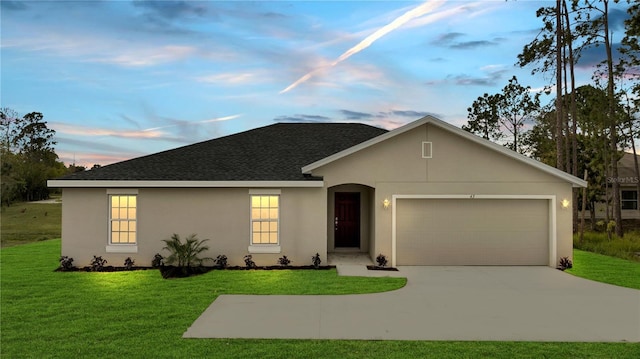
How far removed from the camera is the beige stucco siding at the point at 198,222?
1316 centimetres

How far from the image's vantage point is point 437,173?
13.4 m

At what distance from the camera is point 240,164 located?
1429 cm

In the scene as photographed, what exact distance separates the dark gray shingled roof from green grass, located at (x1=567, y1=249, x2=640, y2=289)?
9.12 m

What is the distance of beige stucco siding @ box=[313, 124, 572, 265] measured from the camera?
13.3 m

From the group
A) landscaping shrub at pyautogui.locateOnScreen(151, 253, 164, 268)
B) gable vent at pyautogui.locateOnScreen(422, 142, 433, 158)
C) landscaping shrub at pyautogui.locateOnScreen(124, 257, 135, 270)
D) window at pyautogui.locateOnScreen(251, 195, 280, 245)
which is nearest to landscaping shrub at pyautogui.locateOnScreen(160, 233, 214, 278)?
landscaping shrub at pyautogui.locateOnScreen(151, 253, 164, 268)

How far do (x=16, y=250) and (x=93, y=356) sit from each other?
14.5 m

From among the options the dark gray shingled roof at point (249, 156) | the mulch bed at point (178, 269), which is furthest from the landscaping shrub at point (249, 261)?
the dark gray shingled roof at point (249, 156)

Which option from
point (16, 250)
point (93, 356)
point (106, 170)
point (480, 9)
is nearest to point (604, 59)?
point (480, 9)

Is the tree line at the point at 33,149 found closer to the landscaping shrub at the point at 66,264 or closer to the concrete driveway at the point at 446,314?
the landscaping shrub at the point at 66,264

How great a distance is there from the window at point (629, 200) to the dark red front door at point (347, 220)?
26.4m

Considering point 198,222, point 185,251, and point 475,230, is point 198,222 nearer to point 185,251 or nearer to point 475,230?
point 185,251

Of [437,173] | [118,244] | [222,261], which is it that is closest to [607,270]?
[437,173]

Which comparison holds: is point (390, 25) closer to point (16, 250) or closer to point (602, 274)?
point (602, 274)

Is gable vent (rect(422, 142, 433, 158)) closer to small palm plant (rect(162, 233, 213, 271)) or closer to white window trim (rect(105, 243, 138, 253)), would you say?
small palm plant (rect(162, 233, 213, 271))
